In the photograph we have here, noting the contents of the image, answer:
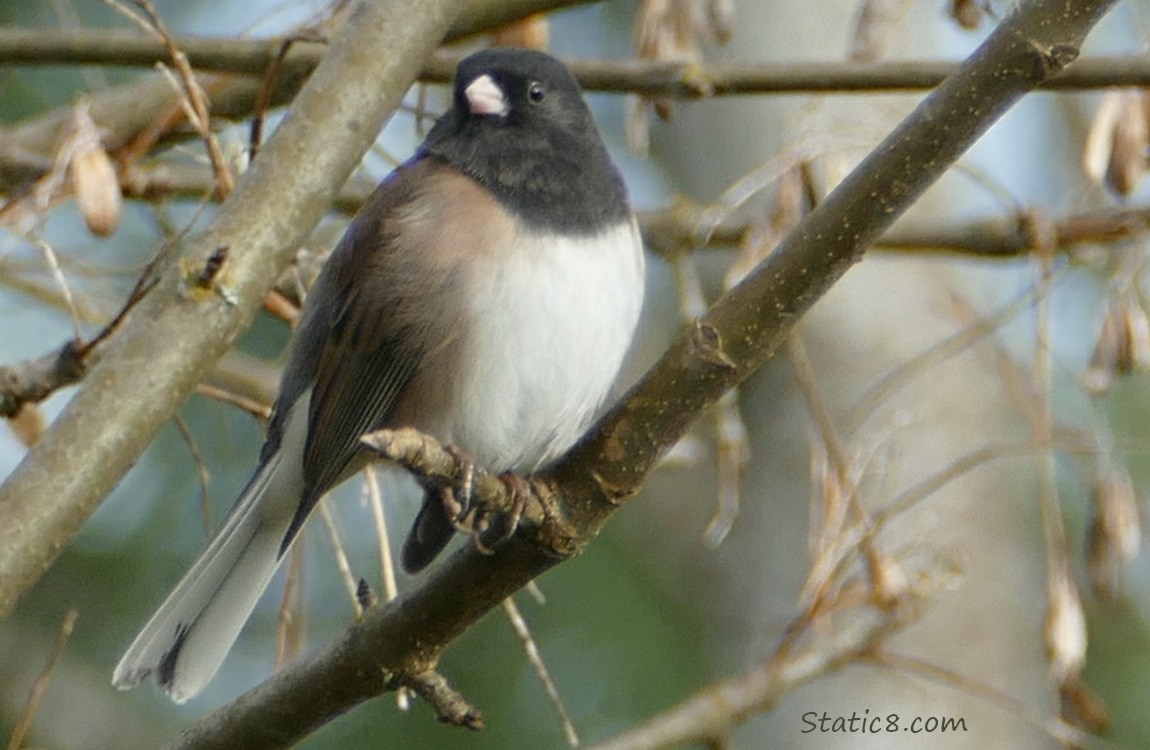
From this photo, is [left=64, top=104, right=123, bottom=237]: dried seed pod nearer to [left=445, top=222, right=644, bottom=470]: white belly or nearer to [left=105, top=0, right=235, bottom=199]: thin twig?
[left=105, top=0, right=235, bottom=199]: thin twig

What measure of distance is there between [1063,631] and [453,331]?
0.93 meters

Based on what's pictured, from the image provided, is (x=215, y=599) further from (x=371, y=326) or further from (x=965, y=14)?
(x=965, y=14)

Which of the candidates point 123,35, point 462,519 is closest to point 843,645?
point 462,519

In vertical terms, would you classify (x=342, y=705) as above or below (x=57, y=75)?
below

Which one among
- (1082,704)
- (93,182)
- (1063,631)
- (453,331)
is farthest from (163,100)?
(1082,704)

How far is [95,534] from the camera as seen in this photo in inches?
139

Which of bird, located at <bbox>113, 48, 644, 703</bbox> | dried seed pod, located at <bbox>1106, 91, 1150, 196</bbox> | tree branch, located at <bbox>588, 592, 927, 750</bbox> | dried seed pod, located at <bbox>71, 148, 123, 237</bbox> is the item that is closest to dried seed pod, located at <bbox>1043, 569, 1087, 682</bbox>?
tree branch, located at <bbox>588, 592, 927, 750</bbox>

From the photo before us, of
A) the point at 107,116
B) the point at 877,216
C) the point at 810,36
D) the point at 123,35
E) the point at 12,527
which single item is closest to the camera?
the point at 877,216

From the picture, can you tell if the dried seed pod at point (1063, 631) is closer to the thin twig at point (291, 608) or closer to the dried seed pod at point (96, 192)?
the thin twig at point (291, 608)

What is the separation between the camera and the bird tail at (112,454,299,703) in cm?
179

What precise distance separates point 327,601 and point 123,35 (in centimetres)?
185

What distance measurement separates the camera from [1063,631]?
195 centimetres

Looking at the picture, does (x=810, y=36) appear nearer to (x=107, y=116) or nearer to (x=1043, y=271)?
(x=1043, y=271)

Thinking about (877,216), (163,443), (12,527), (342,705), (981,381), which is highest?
(877,216)
